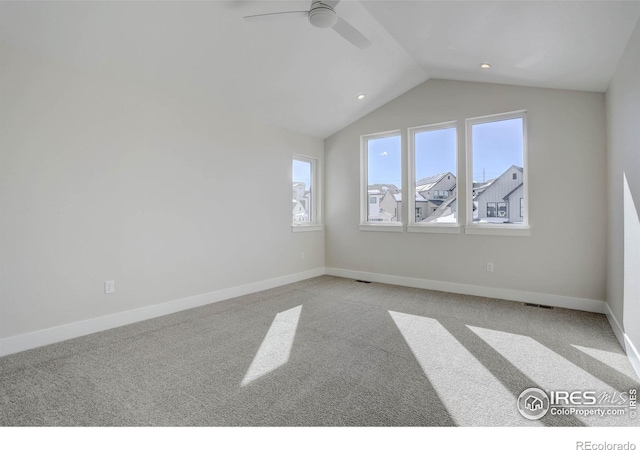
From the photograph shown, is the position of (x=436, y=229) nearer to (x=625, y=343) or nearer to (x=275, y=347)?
(x=625, y=343)

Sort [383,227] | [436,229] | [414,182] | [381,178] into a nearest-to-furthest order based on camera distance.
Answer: [436,229] → [414,182] → [383,227] → [381,178]

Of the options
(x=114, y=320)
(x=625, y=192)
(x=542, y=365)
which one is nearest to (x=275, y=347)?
(x=114, y=320)

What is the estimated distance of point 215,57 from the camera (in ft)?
10.7

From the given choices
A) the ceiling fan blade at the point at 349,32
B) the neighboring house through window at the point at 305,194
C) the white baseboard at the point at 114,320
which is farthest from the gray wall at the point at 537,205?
the ceiling fan blade at the point at 349,32

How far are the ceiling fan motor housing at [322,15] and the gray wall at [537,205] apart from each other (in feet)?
8.75

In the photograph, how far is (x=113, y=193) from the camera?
123 inches

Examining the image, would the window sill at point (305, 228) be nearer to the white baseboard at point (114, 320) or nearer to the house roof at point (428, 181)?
the white baseboard at point (114, 320)

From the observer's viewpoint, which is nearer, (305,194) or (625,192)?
(625,192)

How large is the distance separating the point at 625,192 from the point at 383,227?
2887 millimetres

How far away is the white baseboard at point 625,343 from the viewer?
221 cm

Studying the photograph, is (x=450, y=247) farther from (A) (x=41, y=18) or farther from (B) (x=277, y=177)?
(A) (x=41, y=18)

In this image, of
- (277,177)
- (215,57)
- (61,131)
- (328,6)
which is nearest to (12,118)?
(61,131)

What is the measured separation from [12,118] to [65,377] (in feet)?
6.63

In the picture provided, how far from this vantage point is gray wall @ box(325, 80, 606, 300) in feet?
11.7
